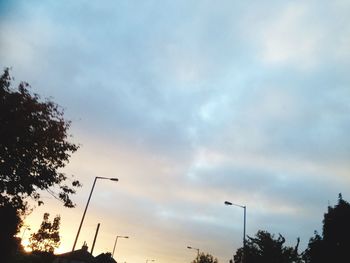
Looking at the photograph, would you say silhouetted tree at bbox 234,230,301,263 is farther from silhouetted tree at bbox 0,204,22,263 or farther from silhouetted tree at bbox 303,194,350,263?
silhouetted tree at bbox 0,204,22,263

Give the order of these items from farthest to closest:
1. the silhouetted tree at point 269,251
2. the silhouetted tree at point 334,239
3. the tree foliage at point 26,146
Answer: the silhouetted tree at point 269,251
the silhouetted tree at point 334,239
the tree foliage at point 26,146

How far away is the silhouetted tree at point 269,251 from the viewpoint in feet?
153

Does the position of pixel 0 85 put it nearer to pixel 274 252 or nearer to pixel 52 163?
pixel 52 163

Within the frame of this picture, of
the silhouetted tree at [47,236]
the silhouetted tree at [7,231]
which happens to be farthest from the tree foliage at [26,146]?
the silhouetted tree at [47,236]

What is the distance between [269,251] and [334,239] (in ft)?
54.0

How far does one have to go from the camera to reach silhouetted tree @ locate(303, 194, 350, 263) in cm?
3188

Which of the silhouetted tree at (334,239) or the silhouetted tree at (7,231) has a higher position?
the silhouetted tree at (334,239)

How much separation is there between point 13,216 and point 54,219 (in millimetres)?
21284

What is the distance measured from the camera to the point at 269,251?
157 ft

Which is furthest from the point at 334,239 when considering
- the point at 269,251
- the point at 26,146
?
the point at 26,146

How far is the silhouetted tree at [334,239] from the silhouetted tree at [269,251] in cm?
1108

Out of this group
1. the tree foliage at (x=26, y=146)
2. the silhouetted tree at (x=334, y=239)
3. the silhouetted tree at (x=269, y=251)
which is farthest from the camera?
the silhouetted tree at (x=269, y=251)

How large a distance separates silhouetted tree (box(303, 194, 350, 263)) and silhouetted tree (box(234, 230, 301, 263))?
436 inches

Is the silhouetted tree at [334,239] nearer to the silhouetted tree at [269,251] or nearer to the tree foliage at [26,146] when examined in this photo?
the silhouetted tree at [269,251]
